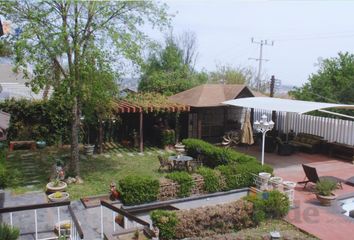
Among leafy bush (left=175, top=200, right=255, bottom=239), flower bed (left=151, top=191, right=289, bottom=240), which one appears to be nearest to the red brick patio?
flower bed (left=151, top=191, right=289, bottom=240)

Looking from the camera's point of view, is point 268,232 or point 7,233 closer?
point 7,233

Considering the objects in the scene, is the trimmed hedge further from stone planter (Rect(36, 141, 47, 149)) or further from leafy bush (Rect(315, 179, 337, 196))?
stone planter (Rect(36, 141, 47, 149))

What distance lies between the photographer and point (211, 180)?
40.9 feet

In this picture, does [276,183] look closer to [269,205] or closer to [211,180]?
[269,205]

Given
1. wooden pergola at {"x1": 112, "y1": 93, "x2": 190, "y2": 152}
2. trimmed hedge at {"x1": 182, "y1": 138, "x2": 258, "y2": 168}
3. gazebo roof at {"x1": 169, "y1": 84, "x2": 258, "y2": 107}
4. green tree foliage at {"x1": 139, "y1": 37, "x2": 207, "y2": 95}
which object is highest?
green tree foliage at {"x1": 139, "y1": 37, "x2": 207, "y2": 95}

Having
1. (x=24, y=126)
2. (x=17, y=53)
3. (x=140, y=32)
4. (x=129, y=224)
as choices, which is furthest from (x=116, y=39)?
(x=24, y=126)

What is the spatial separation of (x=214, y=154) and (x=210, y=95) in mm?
6806

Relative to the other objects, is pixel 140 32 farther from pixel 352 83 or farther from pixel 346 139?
pixel 352 83

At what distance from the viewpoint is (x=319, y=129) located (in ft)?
67.3

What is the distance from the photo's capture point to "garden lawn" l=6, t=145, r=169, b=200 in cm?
1333

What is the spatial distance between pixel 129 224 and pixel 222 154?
591cm

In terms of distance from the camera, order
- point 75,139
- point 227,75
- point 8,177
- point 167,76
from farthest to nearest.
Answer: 1. point 227,75
2. point 167,76
3. point 75,139
4. point 8,177

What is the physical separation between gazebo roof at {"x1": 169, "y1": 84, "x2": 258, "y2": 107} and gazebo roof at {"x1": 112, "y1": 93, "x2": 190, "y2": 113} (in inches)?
34.8

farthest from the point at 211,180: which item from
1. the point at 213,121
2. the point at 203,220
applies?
the point at 213,121
